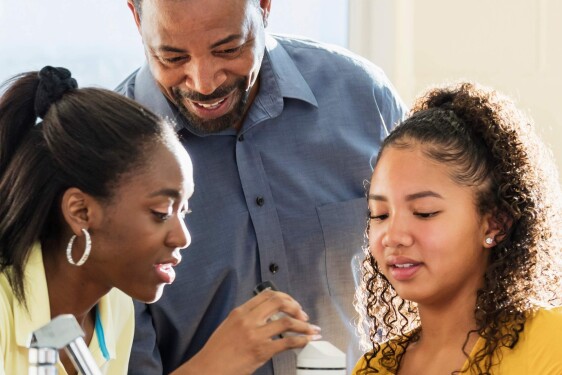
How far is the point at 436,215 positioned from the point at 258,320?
0.95ft

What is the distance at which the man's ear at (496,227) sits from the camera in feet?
5.06

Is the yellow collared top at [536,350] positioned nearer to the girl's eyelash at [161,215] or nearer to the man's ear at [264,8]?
the girl's eyelash at [161,215]

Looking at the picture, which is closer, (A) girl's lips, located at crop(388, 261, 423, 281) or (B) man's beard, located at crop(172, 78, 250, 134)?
(A) girl's lips, located at crop(388, 261, 423, 281)

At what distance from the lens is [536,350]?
1.43 m

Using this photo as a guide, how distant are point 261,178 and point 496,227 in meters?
0.46

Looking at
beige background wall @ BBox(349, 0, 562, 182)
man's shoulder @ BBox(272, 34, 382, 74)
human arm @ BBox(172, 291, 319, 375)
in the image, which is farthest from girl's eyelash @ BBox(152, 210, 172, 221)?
beige background wall @ BBox(349, 0, 562, 182)

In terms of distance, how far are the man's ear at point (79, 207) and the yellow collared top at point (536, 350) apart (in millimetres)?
546

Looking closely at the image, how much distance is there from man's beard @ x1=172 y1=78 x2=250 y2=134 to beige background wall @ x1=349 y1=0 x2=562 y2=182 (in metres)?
0.97

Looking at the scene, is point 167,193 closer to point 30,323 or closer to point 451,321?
point 30,323

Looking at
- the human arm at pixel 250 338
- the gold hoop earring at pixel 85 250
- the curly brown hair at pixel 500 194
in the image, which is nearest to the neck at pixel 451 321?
the curly brown hair at pixel 500 194

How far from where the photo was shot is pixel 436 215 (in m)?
1.50

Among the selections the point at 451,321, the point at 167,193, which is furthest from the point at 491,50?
the point at 167,193

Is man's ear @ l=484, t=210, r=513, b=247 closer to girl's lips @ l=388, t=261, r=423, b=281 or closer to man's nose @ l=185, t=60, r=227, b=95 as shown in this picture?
girl's lips @ l=388, t=261, r=423, b=281

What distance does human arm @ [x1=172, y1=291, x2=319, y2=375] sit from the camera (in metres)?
1.39
